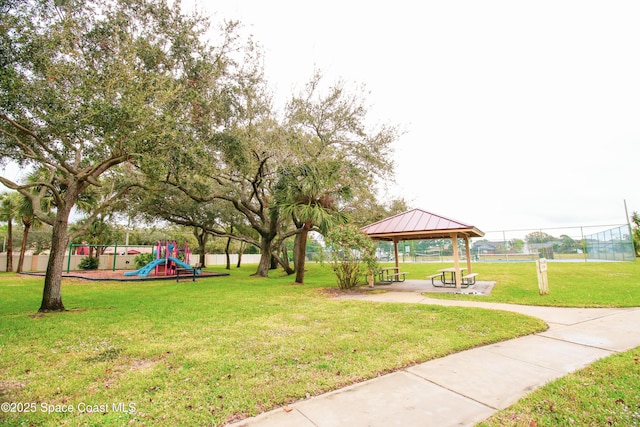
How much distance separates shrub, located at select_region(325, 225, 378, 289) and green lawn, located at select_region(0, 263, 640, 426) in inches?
130

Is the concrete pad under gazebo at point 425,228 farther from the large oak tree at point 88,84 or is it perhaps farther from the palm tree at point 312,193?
the large oak tree at point 88,84

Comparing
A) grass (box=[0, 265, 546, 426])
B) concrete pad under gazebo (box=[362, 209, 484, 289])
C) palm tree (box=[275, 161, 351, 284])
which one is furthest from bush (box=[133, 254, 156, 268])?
concrete pad under gazebo (box=[362, 209, 484, 289])

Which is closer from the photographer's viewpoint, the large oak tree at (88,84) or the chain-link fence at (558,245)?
the large oak tree at (88,84)

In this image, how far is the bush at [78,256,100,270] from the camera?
2284cm

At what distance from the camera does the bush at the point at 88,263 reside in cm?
2284

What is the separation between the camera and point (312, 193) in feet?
40.0

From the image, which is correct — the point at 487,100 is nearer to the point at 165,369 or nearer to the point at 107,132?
the point at 107,132

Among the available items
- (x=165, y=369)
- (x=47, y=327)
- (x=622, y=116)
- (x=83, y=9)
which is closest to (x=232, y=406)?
(x=165, y=369)

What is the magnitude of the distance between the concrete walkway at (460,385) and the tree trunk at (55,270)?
25.0 ft

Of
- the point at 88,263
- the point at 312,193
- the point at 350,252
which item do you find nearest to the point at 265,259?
the point at 312,193

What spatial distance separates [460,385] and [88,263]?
27328mm

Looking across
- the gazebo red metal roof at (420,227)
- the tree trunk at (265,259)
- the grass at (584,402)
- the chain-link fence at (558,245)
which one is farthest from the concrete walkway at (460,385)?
the chain-link fence at (558,245)

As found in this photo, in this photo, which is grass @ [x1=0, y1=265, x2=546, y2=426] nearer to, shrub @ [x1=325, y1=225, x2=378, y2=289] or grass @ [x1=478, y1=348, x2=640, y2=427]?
grass @ [x1=478, y1=348, x2=640, y2=427]

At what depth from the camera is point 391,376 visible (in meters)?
3.23
